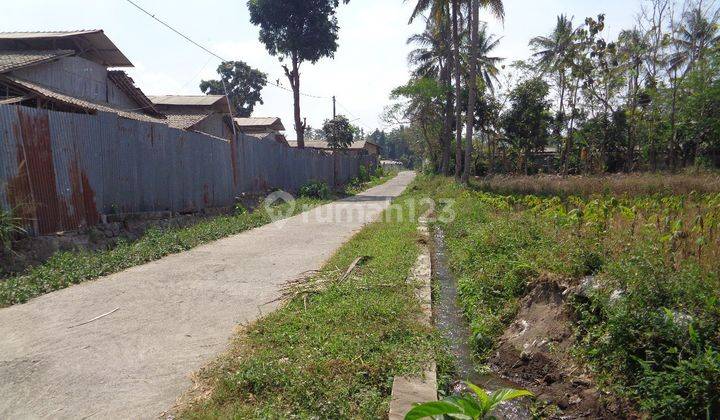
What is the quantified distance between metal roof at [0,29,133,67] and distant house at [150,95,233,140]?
181 inches

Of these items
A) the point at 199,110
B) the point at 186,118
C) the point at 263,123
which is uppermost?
the point at 263,123

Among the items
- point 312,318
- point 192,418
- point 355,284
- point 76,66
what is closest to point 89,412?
point 192,418

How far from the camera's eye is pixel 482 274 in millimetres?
6285

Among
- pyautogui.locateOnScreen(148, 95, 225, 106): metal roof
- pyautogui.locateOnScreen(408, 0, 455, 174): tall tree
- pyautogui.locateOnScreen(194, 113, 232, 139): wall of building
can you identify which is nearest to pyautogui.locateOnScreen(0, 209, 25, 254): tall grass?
pyautogui.locateOnScreen(194, 113, 232, 139): wall of building

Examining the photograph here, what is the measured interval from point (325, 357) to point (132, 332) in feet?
6.69

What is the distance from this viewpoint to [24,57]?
12.8m

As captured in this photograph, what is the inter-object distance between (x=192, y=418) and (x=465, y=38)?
30230 millimetres

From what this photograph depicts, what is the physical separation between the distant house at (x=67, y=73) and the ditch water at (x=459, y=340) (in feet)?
31.1

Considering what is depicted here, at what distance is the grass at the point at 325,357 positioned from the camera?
10.5 feet

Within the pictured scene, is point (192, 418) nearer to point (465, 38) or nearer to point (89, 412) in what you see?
point (89, 412)

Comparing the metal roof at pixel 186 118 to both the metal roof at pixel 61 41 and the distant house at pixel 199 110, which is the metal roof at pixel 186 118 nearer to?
the distant house at pixel 199 110

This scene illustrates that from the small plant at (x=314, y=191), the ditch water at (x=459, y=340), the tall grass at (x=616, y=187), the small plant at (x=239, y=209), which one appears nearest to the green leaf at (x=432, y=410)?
the ditch water at (x=459, y=340)

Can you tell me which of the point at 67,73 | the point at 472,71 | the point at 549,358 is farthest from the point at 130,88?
the point at 549,358

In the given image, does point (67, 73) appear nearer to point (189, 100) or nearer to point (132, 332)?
point (189, 100)
